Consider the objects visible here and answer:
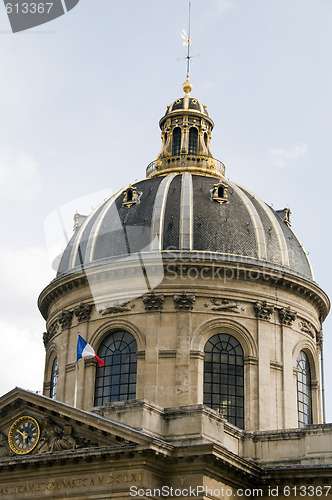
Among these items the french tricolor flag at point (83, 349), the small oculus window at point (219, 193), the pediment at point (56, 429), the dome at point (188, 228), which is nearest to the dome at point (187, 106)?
the dome at point (188, 228)

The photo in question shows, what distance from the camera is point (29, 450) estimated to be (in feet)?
123

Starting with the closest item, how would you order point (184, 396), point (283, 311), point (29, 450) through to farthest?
point (29, 450), point (184, 396), point (283, 311)

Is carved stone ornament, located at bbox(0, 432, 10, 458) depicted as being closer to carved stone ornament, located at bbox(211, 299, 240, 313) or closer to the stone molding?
the stone molding

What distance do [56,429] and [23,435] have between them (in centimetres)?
163

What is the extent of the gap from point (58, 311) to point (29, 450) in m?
12.9

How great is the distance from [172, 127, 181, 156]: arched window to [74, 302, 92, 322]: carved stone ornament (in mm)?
11268

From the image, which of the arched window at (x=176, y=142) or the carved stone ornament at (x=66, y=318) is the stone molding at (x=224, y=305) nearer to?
the carved stone ornament at (x=66, y=318)

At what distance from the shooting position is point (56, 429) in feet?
122

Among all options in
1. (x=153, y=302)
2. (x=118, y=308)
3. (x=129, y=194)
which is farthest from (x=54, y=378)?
(x=129, y=194)

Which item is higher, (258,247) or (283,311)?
(258,247)

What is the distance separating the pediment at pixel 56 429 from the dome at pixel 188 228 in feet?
35.7

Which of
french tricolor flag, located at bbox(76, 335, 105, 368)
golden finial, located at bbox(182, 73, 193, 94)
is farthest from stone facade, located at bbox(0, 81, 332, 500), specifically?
golden finial, located at bbox(182, 73, 193, 94)

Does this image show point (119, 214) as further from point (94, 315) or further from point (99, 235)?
point (94, 315)

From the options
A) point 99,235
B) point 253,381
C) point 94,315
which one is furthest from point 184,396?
point 99,235
